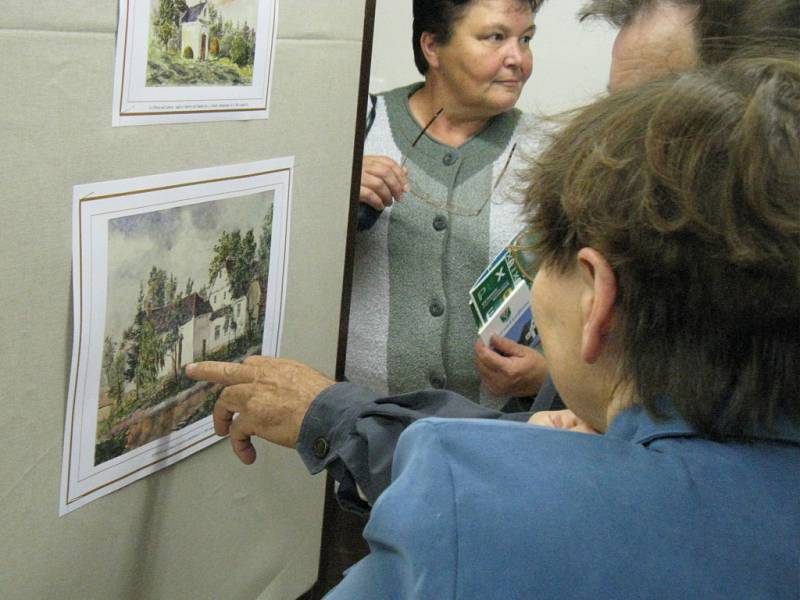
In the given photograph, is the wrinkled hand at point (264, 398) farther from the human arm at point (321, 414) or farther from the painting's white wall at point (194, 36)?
the painting's white wall at point (194, 36)

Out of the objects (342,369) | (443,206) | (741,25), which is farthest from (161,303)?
(443,206)

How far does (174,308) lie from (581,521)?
18.9 inches

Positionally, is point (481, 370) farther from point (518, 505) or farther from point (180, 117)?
point (518, 505)

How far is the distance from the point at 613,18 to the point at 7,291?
2.98ft

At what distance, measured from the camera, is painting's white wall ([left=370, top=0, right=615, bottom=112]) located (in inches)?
87.8

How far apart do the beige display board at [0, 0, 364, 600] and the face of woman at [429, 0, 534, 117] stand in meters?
0.62

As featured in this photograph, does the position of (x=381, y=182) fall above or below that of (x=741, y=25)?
below

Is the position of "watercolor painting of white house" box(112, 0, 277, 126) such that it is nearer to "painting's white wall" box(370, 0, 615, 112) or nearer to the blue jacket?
the blue jacket

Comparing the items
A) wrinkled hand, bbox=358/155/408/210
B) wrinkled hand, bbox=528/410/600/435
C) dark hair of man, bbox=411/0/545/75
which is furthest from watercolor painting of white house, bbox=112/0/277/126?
dark hair of man, bbox=411/0/545/75

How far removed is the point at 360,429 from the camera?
0.95 m

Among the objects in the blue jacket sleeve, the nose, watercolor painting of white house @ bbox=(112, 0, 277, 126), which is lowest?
the blue jacket sleeve

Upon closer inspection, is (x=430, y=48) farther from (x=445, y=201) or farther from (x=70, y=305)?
(x=70, y=305)

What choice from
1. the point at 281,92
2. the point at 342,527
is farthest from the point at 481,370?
the point at 281,92

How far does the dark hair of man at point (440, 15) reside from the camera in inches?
66.2
